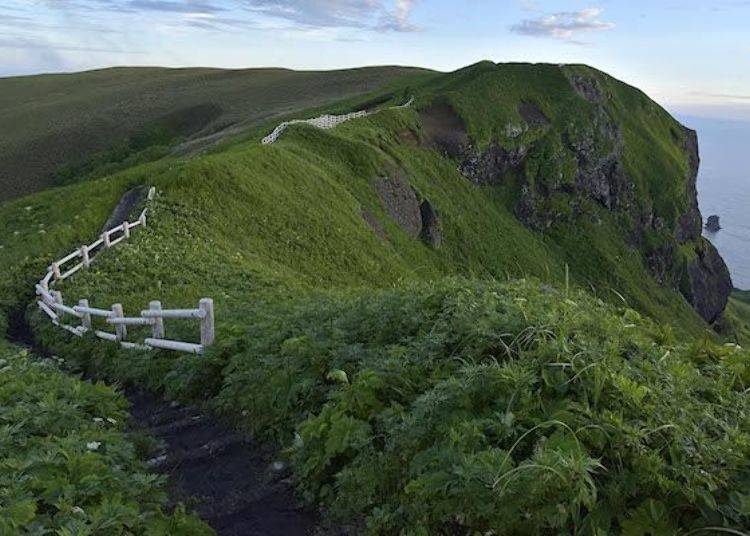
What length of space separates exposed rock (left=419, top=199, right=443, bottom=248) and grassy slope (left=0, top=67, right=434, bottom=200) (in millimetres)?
29982

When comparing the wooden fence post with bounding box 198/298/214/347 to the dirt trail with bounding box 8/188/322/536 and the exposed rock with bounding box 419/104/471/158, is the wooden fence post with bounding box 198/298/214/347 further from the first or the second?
the exposed rock with bounding box 419/104/471/158

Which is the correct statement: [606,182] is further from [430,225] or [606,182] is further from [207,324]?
[207,324]

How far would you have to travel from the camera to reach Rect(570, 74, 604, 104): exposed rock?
8281 centimetres

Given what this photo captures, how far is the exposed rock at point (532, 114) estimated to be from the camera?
7425cm

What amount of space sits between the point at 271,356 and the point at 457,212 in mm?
49562

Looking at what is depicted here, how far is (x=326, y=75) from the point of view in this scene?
12700 cm

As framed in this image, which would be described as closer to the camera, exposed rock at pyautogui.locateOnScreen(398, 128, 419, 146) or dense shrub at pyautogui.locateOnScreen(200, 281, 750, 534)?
dense shrub at pyautogui.locateOnScreen(200, 281, 750, 534)

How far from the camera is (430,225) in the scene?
5044 centimetres

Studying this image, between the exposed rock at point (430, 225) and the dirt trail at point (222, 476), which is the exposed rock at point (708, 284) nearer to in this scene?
the exposed rock at point (430, 225)

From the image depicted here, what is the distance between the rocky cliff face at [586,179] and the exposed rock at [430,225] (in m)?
12.8

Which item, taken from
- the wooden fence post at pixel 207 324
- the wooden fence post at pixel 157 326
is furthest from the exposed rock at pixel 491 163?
the wooden fence post at pixel 207 324

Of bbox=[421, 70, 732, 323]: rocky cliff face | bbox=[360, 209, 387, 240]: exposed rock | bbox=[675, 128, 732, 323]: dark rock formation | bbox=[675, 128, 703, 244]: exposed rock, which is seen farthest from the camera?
bbox=[675, 128, 703, 244]: exposed rock

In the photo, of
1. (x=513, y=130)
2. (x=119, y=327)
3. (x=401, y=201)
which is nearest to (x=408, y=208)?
(x=401, y=201)

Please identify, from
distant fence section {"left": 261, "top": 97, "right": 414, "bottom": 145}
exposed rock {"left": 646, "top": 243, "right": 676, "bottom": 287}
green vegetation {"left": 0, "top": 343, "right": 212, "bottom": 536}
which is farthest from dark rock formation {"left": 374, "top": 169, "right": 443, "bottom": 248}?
exposed rock {"left": 646, "top": 243, "right": 676, "bottom": 287}
